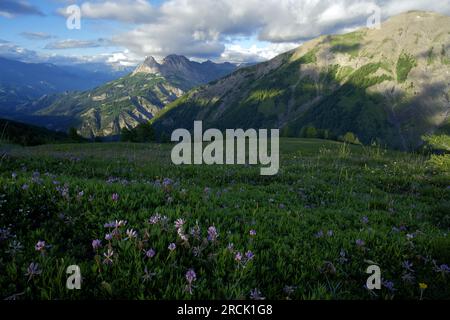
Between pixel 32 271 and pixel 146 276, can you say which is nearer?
pixel 32 271

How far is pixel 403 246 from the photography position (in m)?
5.28

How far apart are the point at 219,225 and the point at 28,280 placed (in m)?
2.77

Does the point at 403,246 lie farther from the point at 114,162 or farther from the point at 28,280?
the point at 114,162

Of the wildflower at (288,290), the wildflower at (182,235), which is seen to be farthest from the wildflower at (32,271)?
the wildflower at (288,290)

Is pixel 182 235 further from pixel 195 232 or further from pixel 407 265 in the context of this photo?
pixel 407 265

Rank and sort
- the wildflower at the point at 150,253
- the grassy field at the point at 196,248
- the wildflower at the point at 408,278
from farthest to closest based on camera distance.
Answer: the wildflower at the point at 408,278 < the wildflower at the point at 150,253 < the grassy field at the point at 196,248

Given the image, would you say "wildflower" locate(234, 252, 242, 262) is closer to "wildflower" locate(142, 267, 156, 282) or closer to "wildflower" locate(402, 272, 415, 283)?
"wildflower" locate(142, 267, 156, 282)

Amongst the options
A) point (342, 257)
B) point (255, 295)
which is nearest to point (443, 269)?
point (342, 257)

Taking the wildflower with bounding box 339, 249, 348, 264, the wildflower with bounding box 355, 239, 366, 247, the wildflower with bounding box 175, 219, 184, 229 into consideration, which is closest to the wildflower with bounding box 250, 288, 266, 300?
the wildflower with bounding box 175, 219, 184, 229

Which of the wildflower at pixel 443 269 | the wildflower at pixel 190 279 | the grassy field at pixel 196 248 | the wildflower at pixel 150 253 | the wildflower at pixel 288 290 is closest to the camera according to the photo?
the wildflower at pixel 190 279

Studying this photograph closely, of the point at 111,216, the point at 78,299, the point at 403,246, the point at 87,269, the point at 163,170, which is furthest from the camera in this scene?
the point at 163,170

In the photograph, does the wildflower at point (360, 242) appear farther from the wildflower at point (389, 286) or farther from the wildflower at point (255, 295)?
the wildflower at point (255, 295)

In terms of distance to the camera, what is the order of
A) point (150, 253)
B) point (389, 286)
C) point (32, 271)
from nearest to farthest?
point (32, 271) → point (150, 253) → point (389, 286)
